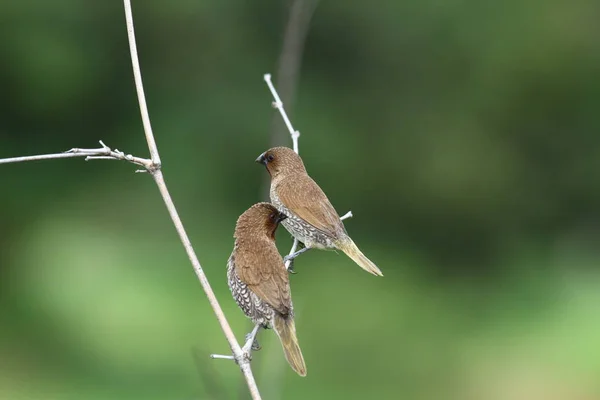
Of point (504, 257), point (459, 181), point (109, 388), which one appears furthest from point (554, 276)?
point (109, 388)

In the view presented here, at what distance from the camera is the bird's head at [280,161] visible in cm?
303

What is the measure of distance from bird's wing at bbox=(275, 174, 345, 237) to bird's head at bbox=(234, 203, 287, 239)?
1.91 ft

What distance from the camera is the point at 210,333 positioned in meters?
6.86

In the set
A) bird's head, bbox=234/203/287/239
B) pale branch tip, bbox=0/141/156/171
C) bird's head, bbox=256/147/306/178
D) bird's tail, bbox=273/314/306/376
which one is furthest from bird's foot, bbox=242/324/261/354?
bird's head, bbox=256/147/306/178

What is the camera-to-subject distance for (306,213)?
2975mm

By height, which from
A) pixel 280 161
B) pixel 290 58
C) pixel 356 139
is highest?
pixel 290 58

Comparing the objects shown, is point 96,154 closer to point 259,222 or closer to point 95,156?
point 95,156

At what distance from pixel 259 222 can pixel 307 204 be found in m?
0.69

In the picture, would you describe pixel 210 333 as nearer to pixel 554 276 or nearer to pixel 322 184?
pixel 322 184

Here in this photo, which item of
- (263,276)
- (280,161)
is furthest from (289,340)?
(280,161)

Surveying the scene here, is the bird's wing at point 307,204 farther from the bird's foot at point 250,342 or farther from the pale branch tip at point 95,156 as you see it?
the pale branch tip at point 95,156

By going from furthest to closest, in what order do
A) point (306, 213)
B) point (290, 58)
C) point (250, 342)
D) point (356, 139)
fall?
1. point (356, 139)
2. point (306, 213)
3. point (290, 58)
4. point (250, 342)

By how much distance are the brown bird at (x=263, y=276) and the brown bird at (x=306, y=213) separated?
58cm

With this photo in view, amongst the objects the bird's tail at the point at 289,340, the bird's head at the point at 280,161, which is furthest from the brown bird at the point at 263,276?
the bird's head at the point at 280,161
